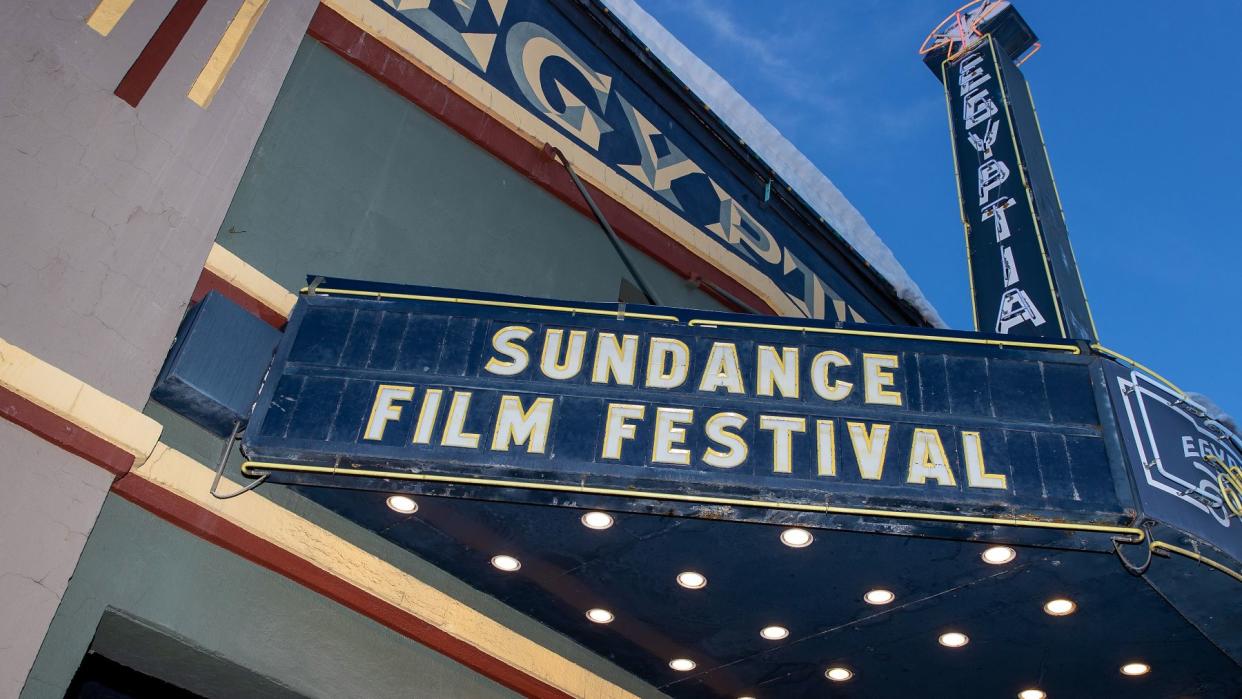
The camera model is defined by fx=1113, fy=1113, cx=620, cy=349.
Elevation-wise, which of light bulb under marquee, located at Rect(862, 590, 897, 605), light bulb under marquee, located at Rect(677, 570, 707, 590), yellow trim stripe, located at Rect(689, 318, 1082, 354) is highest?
yellow trim stripe, located at Rect(689, 318, 1082, 354)

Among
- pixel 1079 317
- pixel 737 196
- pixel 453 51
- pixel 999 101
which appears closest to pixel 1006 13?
pixel 999 101

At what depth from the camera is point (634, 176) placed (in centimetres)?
1351

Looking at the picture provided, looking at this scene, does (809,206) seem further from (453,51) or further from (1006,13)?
(453,51)

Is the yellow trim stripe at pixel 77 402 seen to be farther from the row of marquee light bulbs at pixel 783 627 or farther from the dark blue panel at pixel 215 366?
the row of marquee light bulbs at pixel 783 627

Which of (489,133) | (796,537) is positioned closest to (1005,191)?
(489,133)

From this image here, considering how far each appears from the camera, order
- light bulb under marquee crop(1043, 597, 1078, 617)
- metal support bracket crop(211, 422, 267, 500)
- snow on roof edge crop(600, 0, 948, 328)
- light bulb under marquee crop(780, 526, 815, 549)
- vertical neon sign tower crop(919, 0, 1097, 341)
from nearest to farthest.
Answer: metal support bracket crop(211, 422, 267, 500) → light bulb under marquee crop(780, 526, 815, 549) → light bulb under marquee crop(1043, 597, 1078, 617) → vertical neon sign tower crop(919, 0, 1097, 341) → snow on roof edge crop(600, 0, 948, 328)

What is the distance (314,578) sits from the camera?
27.1 feet

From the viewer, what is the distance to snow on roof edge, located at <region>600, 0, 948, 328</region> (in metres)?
16.1

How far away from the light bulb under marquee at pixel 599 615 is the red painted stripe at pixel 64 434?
12.7ft

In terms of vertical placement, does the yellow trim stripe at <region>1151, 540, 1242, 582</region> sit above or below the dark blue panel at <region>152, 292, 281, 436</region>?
below

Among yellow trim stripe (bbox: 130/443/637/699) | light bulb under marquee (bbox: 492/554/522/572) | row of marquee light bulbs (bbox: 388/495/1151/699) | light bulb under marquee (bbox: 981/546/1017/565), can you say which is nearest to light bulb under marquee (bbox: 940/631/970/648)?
row of marquee light bulbs (bbox: 388/495/1151/699)

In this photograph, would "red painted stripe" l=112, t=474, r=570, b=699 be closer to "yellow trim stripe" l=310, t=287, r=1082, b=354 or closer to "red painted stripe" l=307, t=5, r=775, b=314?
"yellow trim stripe" l=310, t=287, r=1082, b=354

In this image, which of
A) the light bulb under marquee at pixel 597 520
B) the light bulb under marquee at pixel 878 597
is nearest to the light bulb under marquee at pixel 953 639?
the light bulb under marquee at pixel 878 597

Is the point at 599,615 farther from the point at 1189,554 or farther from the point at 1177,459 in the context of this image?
the point at 1177,459
